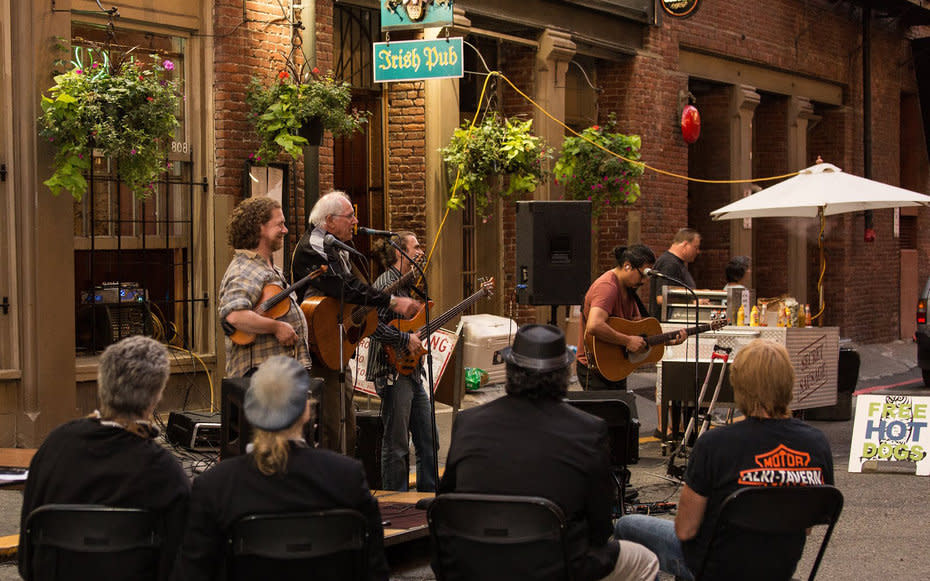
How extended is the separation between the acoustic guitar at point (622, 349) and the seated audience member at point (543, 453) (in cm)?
486

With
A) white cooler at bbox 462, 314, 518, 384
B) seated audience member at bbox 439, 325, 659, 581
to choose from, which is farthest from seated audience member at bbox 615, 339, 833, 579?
white cooler at bbox 462, 314, 518, 384

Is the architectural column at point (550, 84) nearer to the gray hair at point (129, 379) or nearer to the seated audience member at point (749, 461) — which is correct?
the seated audience member at point (749, 461)

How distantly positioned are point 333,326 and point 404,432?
877mm

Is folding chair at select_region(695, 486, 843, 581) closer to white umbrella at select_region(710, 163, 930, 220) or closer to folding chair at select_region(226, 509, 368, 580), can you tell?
folding chair at select_region(226, 509, 368, 580)

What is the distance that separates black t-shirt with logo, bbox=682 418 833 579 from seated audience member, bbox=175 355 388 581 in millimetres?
1281

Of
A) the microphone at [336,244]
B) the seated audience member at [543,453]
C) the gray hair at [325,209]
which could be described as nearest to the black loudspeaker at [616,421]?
the microphone at [336,244]

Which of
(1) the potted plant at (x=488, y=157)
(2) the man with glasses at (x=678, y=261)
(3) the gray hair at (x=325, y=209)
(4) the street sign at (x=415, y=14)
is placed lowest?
(2) the man with glasses at (x=678, y=261)

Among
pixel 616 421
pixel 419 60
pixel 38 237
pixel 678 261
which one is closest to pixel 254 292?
pixel 616 421

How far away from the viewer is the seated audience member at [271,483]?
4.00 m

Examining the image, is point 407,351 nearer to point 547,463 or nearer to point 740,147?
point 547,463

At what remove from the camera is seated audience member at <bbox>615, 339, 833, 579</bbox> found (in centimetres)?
461

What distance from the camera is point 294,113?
11.0 metres

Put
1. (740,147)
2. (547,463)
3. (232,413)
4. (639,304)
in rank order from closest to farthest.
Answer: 1. (547,463)
2. (232,413)
3. (639,304)
4. (740,147)

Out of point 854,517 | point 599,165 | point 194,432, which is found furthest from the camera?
point 599,165
